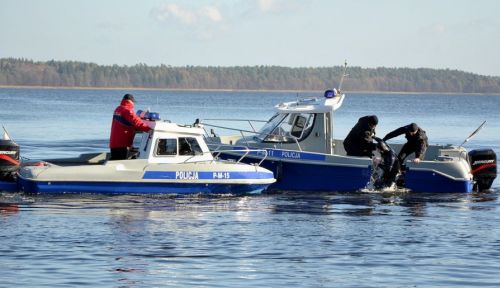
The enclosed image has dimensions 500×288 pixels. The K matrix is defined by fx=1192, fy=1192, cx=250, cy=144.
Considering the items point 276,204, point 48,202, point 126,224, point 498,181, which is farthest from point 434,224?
point 498,181

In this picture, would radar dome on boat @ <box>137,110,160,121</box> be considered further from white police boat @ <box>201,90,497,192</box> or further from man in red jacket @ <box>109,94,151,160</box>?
white police boat @ <box>201,90,497,192</box>

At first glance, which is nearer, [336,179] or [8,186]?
[8,186]

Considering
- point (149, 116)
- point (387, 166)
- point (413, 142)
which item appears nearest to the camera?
point (149, 116)

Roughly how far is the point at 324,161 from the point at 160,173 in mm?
3993

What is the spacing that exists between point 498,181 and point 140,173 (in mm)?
10991

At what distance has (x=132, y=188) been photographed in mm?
24438

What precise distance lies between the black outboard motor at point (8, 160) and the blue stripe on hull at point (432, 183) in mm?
8554

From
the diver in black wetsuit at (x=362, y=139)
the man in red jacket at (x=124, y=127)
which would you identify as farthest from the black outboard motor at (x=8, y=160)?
the diver in black wetsuit at (x=362, y=139)

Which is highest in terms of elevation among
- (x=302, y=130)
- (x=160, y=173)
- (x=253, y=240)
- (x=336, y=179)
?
(x=302, y=130)

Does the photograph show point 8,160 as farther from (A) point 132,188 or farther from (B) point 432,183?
(B) point 432,183

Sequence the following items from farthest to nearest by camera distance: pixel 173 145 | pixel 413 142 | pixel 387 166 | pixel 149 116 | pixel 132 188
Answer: pixel 413 142, pixel 387 166, pixel 149 116, pixel 173 145, pixel 132 188

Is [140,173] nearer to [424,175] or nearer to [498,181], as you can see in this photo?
[424,175]

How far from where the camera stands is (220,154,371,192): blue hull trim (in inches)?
1041

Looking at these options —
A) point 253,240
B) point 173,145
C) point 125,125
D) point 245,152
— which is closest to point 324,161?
point 245,152
